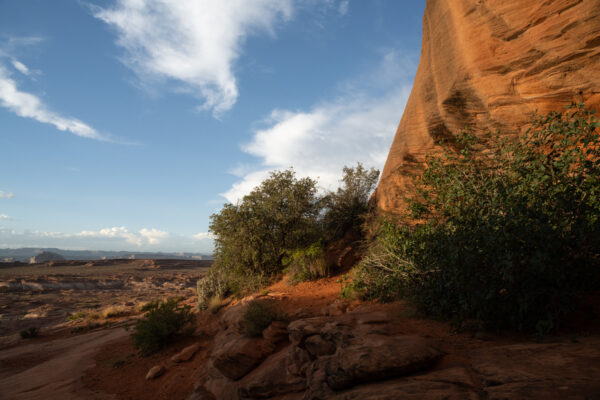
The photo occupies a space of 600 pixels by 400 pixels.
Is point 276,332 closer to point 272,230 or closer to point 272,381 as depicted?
point 272,381

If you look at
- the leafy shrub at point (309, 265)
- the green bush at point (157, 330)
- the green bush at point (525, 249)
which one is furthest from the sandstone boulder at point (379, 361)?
the green bush at point (157, 330)

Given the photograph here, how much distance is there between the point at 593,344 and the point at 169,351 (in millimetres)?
9796

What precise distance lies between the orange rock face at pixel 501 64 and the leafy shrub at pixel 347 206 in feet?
16.8

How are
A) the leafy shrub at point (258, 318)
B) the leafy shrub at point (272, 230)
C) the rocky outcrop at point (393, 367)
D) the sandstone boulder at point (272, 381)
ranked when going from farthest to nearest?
the leafy shrub at point (272, 230), the leafy shrub at point (258, 318), the sandstone boulder at point (272, 381), the rocky outcrop at point (393, 367)

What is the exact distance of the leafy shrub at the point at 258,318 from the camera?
5910 mm

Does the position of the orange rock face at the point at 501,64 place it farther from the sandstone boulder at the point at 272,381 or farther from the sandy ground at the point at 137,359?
the sandstone boulder at the point at 272,381

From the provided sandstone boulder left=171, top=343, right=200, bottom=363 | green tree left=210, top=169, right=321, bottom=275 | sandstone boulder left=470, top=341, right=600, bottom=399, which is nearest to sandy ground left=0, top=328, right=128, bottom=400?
sandstone boulder left=171, top=343, right=200, bottom=363

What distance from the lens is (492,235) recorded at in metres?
3.65

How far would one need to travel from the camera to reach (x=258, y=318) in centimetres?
597

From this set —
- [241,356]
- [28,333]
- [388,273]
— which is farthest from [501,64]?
[28,333]

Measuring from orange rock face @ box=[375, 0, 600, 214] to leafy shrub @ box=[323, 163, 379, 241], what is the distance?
511cm

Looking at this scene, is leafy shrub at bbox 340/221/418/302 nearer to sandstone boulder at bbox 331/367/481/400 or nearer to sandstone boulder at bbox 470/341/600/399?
sandstone boulder at bbox 470/341/600/399

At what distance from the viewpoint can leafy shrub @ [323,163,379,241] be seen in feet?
44.7

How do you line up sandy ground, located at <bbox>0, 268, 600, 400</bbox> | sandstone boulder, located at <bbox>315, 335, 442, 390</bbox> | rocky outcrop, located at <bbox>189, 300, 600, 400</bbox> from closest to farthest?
1. rocky outcrop, located at <bbox>189, 300, 600, 400</bbox>
2. sandstone boulder, located at <bbox>315, 335, 442, 390</bbox>
3. sandy ground, located at <bbox>0, 268, 600, 400</bbox>
